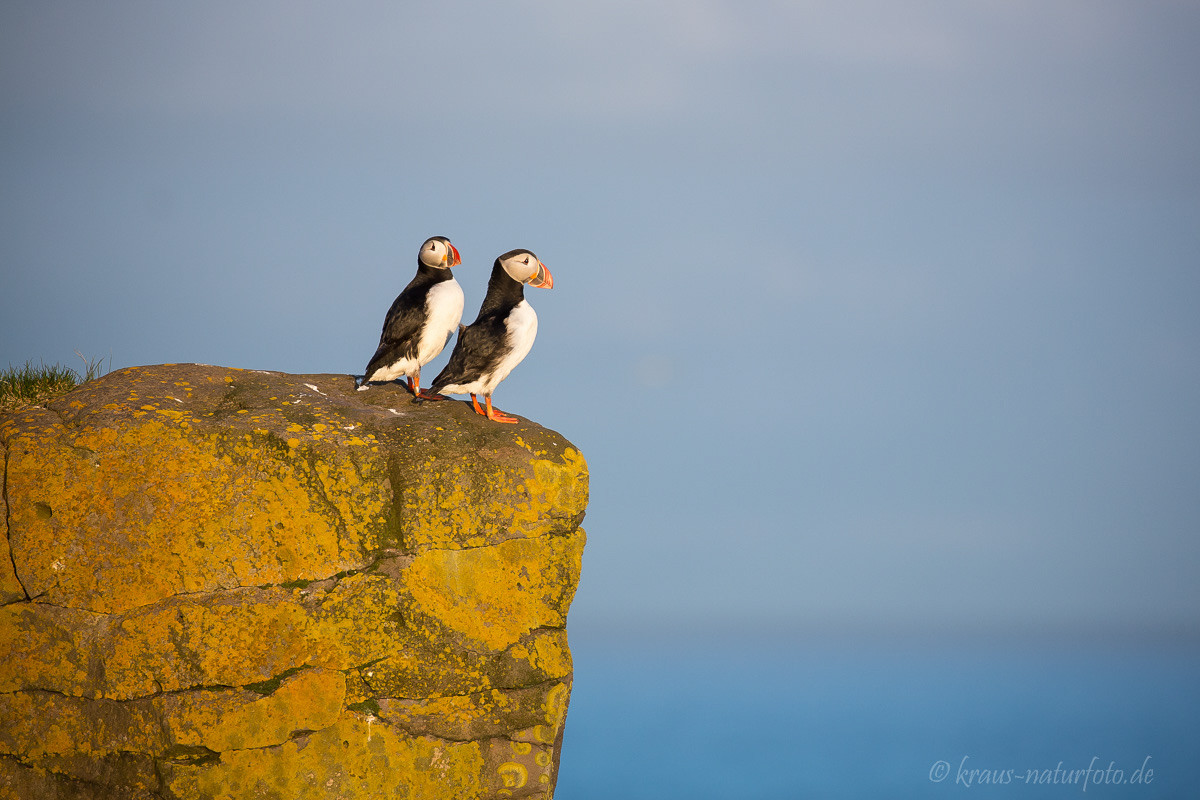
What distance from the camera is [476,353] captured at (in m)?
7.26

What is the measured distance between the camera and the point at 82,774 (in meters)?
6.00

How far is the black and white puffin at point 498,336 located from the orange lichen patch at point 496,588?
1.02 meters

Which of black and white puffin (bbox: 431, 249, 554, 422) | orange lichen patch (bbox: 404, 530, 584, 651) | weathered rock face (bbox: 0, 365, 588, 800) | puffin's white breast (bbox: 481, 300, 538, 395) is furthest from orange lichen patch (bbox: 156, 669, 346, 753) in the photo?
puffin's white breast (bbox: 481, 300, 538, 395)

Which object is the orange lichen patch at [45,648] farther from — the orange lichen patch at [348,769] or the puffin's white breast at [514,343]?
the puffin's white breast at [514,343]

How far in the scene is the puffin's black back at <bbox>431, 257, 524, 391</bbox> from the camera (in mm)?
7242

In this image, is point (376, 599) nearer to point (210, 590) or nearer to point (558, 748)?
point (210, 590)

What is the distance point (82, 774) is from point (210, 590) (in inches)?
49.2

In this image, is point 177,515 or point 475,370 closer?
point 177,515

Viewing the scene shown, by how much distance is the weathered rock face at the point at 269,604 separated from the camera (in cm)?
601

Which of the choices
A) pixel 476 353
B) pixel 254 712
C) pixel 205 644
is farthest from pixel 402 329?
pixel 254 712

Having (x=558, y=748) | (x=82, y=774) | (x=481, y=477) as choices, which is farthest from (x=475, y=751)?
(x=82, y=774)

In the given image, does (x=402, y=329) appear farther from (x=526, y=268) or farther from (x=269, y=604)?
(x=269, y=604)

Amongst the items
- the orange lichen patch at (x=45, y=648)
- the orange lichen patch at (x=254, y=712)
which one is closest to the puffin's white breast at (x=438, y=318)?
the orange lichen patch at (x=254, y=712)

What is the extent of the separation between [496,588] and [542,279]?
2.32 metres
